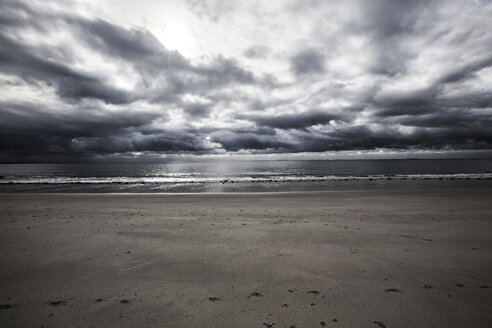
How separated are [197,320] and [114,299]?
1.91m

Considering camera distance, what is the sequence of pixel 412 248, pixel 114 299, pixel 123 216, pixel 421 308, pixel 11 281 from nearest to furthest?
pixel 421 308 < pixel 114 299 < pixel 11 281 < pixel 412 248 < pixel 123 216

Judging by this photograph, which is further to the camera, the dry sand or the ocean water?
the ocean water

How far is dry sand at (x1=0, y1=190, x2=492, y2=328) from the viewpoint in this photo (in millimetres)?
4031

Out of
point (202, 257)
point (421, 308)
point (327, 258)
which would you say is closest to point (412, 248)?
point (327, 258)

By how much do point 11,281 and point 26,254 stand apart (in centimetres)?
189

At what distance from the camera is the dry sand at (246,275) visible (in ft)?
13.2

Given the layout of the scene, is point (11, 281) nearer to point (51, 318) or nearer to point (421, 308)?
point (51, 318)

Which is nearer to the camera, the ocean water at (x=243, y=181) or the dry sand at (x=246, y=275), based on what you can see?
the dry sand at (x=246, y=275)

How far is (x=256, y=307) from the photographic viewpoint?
427 centimetres

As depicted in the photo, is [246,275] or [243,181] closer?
[246,275]

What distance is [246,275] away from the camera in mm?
5516

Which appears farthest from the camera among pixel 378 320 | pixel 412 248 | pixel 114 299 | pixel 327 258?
pixel 412 248

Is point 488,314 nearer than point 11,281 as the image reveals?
Yes

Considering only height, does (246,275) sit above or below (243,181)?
below
